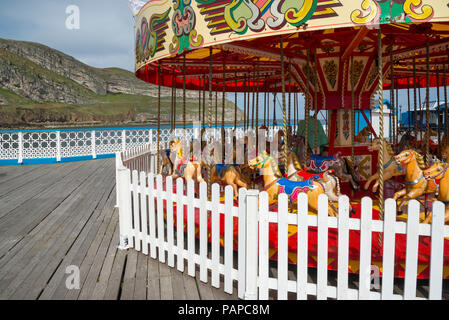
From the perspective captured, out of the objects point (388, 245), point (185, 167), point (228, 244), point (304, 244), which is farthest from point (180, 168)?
point (388, 245)

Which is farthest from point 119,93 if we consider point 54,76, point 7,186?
point 7,186

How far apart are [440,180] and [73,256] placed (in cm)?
381

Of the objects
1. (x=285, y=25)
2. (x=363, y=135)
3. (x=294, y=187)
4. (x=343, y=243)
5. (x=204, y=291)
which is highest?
(x=285, y=25)

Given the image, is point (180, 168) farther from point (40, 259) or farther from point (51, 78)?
point (51, 78)

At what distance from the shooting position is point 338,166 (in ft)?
16.3

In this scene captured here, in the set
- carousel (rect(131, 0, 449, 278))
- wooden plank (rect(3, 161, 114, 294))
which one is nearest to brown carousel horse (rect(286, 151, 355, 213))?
carousel (rect(131, 0, 449, 278))

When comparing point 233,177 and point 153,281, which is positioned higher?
point 233,177

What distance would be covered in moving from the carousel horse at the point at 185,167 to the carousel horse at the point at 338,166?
1721 mm

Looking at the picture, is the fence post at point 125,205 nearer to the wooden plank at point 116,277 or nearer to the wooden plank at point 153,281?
the wooden plank at point 116,277

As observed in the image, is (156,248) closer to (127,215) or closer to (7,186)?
(127,215)

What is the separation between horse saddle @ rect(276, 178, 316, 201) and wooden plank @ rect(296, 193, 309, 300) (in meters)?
1.13

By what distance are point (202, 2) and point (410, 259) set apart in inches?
104
